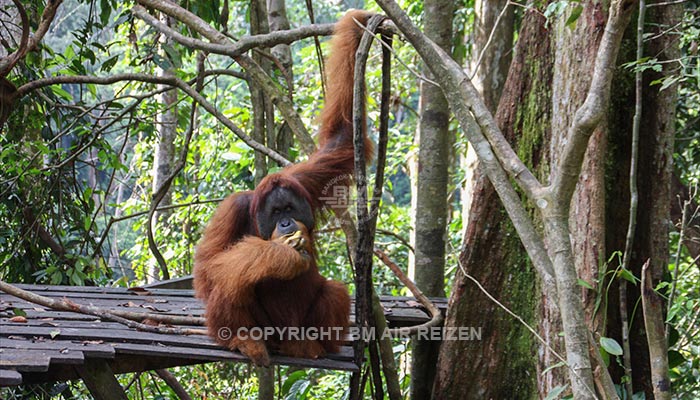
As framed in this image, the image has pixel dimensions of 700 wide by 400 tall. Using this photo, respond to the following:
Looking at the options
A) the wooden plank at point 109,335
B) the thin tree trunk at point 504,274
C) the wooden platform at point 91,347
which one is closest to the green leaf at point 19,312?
the wooden platform at point 91,347

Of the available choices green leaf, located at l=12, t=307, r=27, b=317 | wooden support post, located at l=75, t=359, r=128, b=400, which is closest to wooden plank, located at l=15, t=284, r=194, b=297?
green leaf, located at l=12, t=307, r=27, b=317

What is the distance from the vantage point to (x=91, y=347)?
9.59 ft

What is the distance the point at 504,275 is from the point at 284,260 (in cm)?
121

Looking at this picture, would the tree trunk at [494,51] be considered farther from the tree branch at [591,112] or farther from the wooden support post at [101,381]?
the tree branch at [591,112]

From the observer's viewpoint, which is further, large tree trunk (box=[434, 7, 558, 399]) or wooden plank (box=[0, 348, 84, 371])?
large tree trunk (box=[434, 7, 558, 399])

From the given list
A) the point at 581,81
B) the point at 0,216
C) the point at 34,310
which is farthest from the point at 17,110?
the point at 581,81

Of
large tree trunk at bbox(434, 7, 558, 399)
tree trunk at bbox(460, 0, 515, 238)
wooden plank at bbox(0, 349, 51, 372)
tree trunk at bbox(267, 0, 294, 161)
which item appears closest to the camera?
wooden plank at bbox(0, 349, 51, 372)

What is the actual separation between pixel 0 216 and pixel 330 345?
9.54ft

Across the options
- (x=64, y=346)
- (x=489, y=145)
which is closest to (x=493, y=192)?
(x=489, y=145)

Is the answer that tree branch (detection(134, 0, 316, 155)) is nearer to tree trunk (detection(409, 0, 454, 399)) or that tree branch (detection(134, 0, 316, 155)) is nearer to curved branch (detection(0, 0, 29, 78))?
curved branch (detection(0, 0, 29, 78))

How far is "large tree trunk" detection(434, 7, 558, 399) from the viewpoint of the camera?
366 centimetres

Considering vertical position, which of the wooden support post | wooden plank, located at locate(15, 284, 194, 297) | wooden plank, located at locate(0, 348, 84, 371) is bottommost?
the wooden support post

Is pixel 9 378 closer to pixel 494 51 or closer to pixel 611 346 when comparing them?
pixel 611 346

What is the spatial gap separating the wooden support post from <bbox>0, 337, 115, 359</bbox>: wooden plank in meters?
0.11
